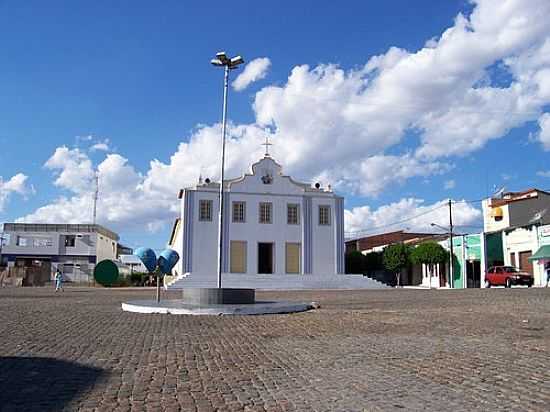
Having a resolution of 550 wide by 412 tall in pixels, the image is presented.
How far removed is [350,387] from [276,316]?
29.0ft

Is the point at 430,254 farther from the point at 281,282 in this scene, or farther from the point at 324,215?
the point at 281,282

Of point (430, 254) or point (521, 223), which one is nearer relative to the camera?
point (430, 254)

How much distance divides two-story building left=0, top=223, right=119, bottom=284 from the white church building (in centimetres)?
2495

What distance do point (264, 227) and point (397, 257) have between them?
15202 millimetres

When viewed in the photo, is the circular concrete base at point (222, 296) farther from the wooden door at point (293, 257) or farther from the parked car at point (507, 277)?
the wooden door at point (293, 257)

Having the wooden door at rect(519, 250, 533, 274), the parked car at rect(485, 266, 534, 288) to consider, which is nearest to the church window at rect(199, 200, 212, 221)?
the parked car at rect(485, 266, 534, 288)

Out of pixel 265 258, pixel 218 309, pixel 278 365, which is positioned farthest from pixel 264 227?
pixel 278 365

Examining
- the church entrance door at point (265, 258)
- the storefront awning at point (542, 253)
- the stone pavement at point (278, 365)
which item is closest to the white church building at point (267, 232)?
the church entrance door at point (265, 258)

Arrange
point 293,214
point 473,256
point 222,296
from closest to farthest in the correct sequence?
point 222,296, point 293,214, point 473,256

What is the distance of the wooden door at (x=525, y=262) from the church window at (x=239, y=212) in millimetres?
19540

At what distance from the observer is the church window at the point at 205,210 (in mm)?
41656

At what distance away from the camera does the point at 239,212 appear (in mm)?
42750

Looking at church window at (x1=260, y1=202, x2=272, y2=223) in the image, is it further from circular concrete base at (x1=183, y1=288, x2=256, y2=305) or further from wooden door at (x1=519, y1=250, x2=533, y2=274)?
circular concrete base at (x1=183, y1=288, x2=256, y2=305)

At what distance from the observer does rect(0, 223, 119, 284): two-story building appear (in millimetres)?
65312
